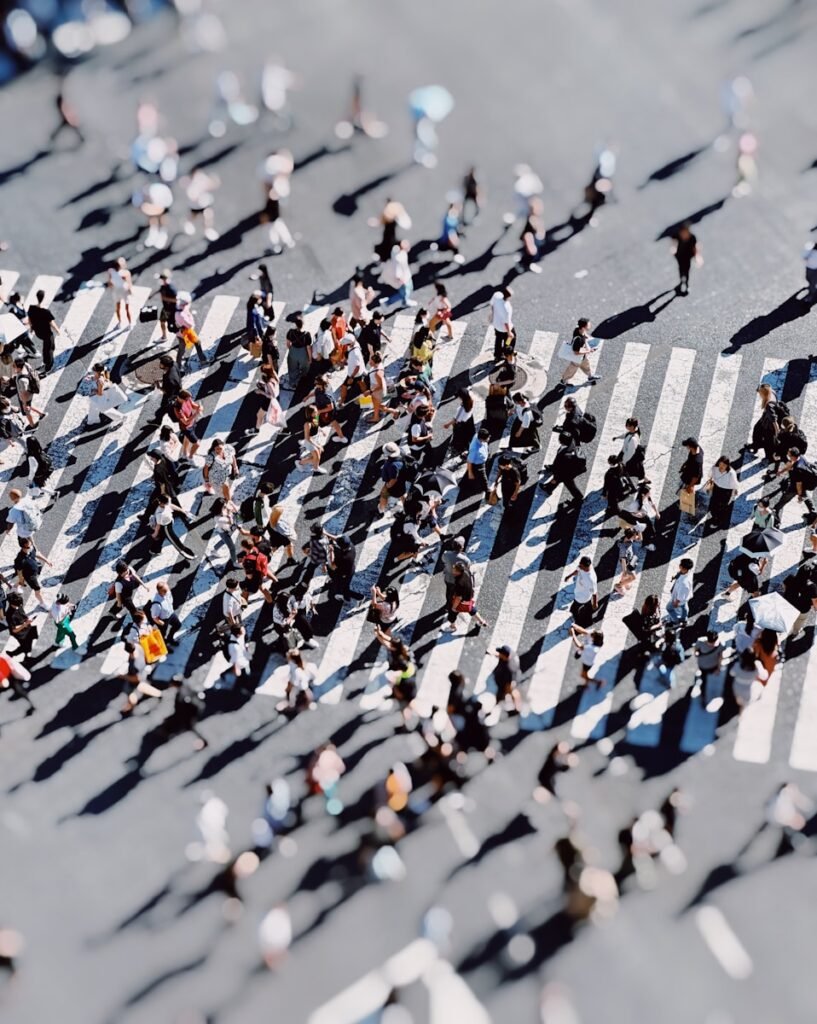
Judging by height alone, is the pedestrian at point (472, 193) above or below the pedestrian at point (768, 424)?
above

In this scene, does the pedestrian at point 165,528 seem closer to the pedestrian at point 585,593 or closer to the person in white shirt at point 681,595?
the pedestrian at point 585,593

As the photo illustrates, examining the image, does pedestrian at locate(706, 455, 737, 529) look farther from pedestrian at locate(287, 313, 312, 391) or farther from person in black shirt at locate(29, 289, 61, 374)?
person in black shirt at locate(29, 289, 61, 374)

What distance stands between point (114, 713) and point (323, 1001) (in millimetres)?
6483

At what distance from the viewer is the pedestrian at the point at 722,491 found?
27391 mm

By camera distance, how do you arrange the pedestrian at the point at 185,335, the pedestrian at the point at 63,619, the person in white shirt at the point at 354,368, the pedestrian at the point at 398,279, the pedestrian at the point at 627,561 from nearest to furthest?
1. the pedestrian at the point at 63,619
2. the pedestrian at the point at 627,561
3. the person in white shirt at the point at 354,368
4. the pedestrian at the point at 185,335
5. the pedestrian at the point at 398,279

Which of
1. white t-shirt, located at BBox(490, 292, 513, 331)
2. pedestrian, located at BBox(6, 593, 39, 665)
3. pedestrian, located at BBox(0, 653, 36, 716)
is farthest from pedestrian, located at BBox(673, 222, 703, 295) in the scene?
pedestrian, located at BBox(0, 653, 36, 716)

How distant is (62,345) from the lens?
3231 centimetres

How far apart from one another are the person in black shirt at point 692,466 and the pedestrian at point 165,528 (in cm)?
915

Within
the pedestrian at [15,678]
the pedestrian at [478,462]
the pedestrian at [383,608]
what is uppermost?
the pedestrian at [15,678]

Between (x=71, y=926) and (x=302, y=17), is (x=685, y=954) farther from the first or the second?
(x=302, y=17)

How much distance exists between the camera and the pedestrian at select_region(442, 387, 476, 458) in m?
29.2

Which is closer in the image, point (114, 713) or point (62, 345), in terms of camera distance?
point (114, 713)

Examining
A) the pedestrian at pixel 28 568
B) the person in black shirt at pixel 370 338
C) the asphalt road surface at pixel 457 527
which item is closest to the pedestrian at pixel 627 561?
the asphalt road surface at pixel 457 527

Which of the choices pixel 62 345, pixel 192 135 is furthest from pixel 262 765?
pixel 192 135
